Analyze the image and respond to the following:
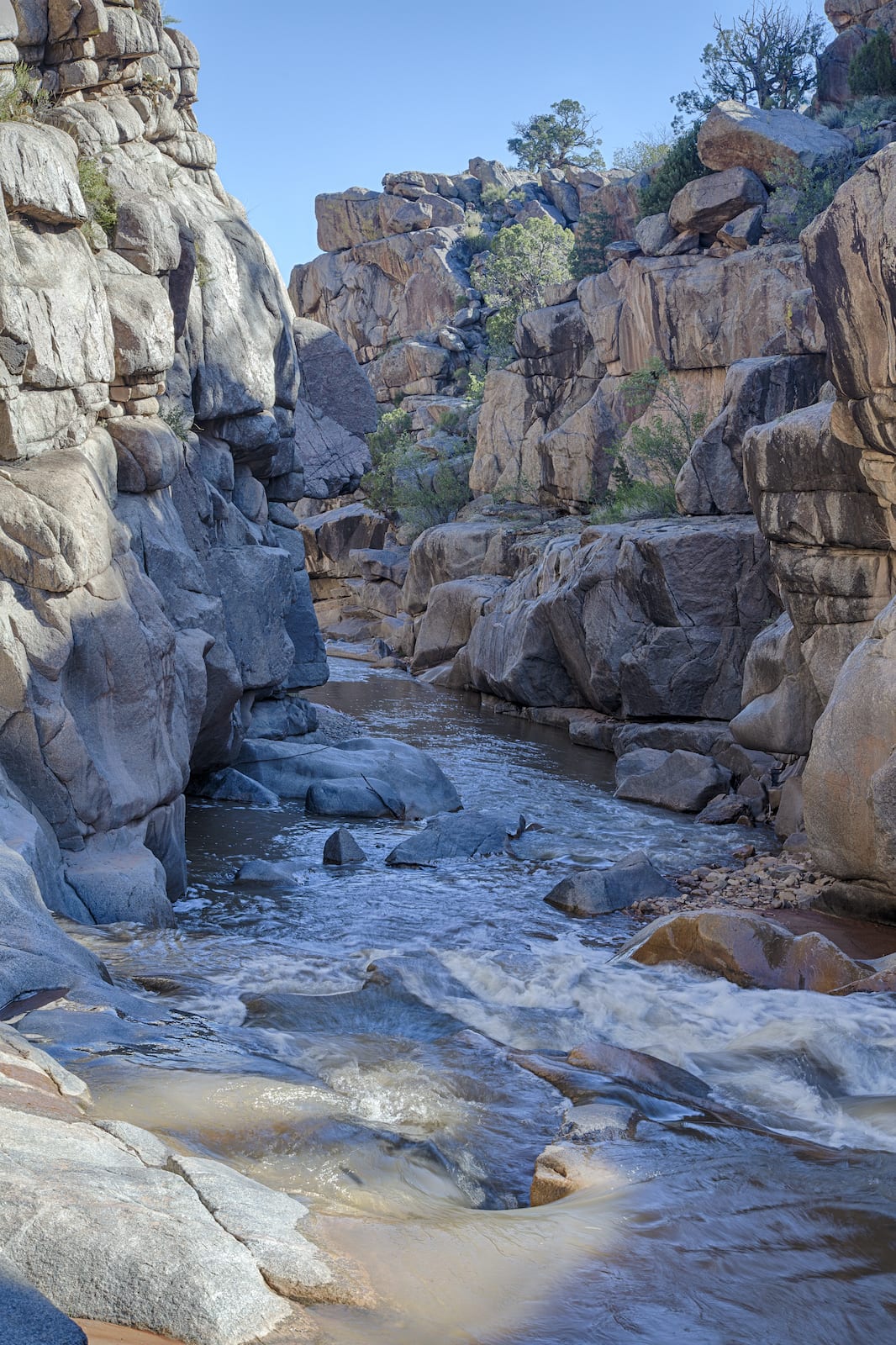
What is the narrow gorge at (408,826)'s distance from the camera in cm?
391

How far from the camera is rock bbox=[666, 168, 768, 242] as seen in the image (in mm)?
31188

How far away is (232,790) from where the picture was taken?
16141mm

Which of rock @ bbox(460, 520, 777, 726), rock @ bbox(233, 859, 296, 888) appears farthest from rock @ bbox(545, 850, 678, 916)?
rock @ bbox(460, 520, 777, 726)

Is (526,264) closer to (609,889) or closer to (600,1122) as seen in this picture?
(609,889)

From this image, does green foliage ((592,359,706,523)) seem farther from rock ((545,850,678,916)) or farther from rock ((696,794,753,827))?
rock ((545,850,678,916))

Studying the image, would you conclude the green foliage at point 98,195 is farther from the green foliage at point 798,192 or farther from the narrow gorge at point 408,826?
the green foliage at point 798,192

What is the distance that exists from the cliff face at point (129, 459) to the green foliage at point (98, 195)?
3 centimetres

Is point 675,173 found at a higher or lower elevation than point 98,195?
higher

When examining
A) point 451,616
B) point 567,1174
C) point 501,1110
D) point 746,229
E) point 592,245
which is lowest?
point 501,1110

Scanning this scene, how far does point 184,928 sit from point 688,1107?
5.52 meters

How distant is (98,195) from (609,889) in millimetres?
9985

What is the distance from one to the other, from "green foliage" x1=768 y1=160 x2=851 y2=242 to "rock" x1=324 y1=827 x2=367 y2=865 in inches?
889

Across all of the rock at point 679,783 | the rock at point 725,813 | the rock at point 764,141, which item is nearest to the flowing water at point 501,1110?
the rock at point 725,813

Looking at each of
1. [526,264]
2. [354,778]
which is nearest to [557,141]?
[526,264]
